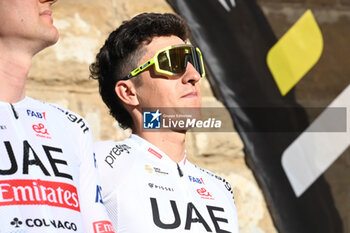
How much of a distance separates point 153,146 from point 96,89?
1262 millimetres

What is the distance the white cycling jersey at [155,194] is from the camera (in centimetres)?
333

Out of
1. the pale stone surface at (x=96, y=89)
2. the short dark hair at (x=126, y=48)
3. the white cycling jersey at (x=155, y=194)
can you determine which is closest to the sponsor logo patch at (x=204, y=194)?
the white cycling jersey at (x=155, y=194)

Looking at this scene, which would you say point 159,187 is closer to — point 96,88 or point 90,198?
point 90,198

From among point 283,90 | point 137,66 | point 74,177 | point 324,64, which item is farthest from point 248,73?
point 74,177

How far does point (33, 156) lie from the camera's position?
281cm

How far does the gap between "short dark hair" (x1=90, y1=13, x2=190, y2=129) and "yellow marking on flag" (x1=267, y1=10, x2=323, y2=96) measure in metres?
1.72

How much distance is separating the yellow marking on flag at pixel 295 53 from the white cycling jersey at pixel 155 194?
1809 mm

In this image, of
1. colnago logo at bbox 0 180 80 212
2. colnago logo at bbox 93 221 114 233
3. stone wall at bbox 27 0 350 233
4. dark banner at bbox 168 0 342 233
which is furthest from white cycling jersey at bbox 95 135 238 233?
dark banner at bbox 168 0 342 233

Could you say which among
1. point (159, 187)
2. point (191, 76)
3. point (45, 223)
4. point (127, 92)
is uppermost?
point (45, 223)

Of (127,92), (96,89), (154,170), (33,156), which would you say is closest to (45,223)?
(33,156)

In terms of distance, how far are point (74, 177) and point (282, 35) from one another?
2.94m

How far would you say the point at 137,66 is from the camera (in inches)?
144

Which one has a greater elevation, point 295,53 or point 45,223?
point 45,223

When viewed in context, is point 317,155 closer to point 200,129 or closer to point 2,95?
point 200,129
